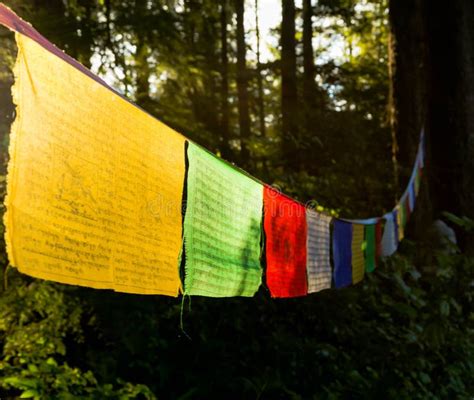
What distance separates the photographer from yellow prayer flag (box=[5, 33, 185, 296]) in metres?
1.33

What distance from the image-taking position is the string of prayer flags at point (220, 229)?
2.08m

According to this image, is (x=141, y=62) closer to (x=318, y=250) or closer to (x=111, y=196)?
(x=318, y=250)


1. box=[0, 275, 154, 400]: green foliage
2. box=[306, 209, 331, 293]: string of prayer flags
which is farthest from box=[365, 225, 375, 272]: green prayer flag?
box=[0, 275, 154, 400]: green foliage

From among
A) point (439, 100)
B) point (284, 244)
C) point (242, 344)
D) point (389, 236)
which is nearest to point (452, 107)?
point (439, 100)

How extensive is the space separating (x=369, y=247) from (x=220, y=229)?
3.17 meters

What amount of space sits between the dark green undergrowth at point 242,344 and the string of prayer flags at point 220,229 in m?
1.65

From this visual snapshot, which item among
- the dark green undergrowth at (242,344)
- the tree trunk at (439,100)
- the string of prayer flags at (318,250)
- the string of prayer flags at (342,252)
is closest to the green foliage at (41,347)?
the dark green undergrowth at (242,344)

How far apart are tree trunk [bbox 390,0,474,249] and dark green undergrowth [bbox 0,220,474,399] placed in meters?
2.53

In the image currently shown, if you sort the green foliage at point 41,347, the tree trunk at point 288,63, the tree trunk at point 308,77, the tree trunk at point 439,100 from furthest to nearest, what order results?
the tree trunk at point 288,63
the tree trunk at point 308,77
the tree trunk at point 439,100
the green foliage at point 41,347

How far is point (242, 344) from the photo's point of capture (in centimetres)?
497

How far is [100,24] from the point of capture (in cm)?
566

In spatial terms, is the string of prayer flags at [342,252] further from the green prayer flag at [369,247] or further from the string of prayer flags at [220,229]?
the string of prayer flags at [220,229]

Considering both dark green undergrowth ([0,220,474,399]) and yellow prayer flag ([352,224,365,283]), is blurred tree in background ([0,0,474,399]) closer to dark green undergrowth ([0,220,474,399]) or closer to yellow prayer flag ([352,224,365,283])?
dark green undergrowth ([0,220,474,399])

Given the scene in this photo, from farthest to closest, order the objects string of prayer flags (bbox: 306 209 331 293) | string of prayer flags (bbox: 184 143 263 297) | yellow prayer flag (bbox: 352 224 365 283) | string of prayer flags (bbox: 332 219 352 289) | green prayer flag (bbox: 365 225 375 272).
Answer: green prayer flag (bbox: 365 225 375 272), yellow prayer flag (bbox: 352 224 365 283), string of prayer flags (bbox: 332 219 352 289), string of prayer flags (bbox: 306 209 331 293), string of prayer flags (bbox: 184 143 263 297)
